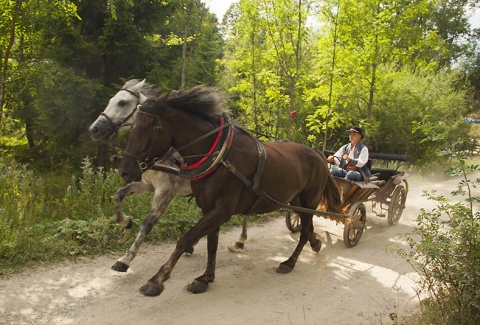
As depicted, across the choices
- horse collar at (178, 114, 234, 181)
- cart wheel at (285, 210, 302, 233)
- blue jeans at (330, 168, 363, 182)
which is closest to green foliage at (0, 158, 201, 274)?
cart wheel at (285, 210, 302, 233)

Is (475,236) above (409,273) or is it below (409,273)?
above

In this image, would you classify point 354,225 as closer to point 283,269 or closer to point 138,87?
point 283,269

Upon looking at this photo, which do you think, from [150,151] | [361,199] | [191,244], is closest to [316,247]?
[361,199]

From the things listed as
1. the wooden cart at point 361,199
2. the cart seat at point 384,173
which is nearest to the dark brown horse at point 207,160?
the wooden cart at point 361,199

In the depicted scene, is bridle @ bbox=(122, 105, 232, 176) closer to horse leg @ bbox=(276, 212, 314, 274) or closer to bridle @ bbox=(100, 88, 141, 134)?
bridle @ bbox=(100, 88, 141, 134)

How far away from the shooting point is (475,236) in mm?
3400

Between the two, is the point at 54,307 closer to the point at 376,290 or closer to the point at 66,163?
the point at 376,290

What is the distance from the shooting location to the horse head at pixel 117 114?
4.68 meters

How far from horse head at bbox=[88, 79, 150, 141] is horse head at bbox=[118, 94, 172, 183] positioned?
985 mm

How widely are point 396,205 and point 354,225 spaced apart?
6.87ft

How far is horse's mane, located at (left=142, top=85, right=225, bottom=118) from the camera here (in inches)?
165

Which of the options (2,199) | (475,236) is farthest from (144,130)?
(2,199)

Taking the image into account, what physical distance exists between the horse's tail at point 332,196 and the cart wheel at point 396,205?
6.24 ft

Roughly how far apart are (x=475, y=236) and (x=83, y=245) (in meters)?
4.72
